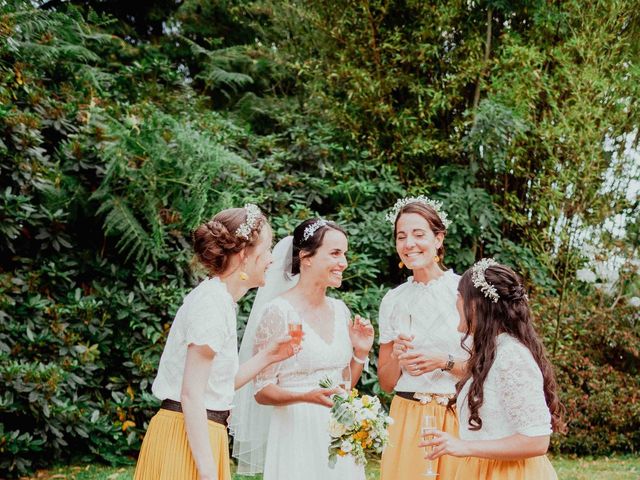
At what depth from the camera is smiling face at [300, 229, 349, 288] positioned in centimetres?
381

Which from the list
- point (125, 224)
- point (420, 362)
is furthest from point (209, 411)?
Answer: point (125, 224)

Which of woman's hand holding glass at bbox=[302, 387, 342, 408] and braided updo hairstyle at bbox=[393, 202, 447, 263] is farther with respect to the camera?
braided updo hairstyle at bbox=[393, 202, 447, 263]

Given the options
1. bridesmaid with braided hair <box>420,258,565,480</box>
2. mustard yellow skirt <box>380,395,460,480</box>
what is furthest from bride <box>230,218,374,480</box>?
bridesmaid with braided hair <box>420,258,565,480</box>

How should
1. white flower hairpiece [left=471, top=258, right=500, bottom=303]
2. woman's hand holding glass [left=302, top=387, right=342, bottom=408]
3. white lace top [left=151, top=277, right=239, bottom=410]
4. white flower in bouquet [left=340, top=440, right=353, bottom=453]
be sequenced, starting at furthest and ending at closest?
woman's hand holding glass [left=302, top=387, right=342, bottom=408], white flower in bouquet [left=340, top=440, right=353, bottom=453], white flower hairpiece [left=471, top=258, right=500, bottom=303], white lace top [left=151, top=277, right=239, bottom=410]

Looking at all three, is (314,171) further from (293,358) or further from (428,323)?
(293,358)

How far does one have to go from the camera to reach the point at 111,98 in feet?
25.8

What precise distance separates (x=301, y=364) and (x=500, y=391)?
1.18 m

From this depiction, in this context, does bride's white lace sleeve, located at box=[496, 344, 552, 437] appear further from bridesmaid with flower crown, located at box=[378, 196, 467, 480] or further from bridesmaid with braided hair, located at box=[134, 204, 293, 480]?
bridesmaid with braided hair, located at box=[134, 204, 293, 480]

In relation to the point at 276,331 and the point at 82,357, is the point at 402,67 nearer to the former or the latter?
the point at 82,357

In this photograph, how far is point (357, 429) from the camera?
3.05 metres

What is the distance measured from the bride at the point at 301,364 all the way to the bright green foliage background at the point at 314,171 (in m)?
2.30

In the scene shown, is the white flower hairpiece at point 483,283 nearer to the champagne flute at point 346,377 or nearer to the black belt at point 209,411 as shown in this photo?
the champagne flute at point 346,377

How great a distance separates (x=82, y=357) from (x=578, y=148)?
5584 mm

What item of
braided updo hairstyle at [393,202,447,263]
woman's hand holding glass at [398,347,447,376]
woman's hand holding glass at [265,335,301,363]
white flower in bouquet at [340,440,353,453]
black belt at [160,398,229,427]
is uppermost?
braided updo hairstyle at [393,202,447,263]
